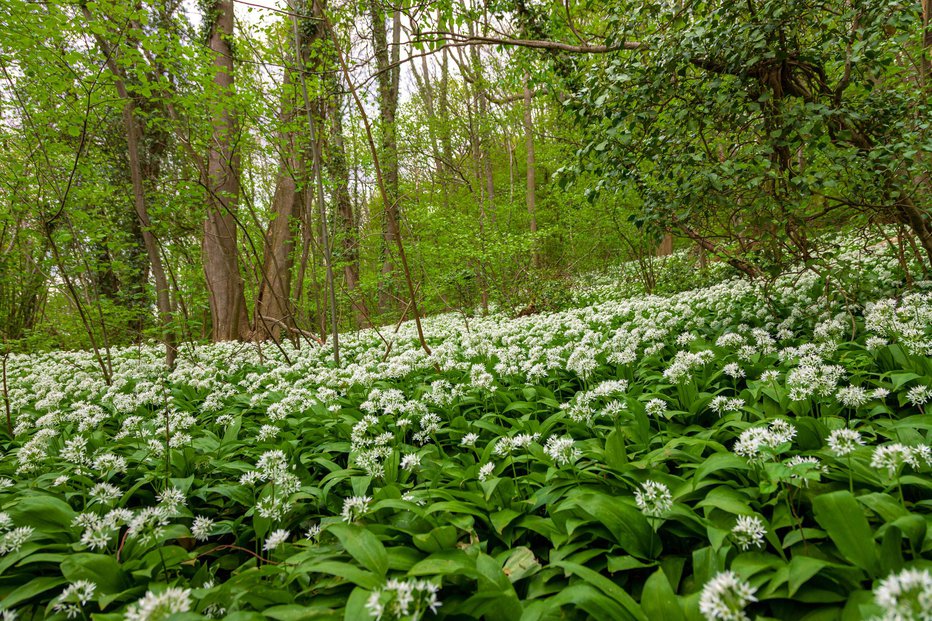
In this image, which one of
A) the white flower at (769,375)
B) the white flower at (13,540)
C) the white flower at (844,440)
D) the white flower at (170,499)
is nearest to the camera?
the white flower at (844,440)

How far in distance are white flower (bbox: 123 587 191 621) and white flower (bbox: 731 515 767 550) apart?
1.73 metres

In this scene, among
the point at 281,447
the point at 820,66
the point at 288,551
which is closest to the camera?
the point at 288,551

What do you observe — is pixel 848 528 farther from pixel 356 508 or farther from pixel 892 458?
pixel 356 508

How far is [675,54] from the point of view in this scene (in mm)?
3143

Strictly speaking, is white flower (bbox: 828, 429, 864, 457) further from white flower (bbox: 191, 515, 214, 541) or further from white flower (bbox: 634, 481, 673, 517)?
white flower (bbox: 191, 515, 214, 541)

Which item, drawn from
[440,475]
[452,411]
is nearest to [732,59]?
[452,411]

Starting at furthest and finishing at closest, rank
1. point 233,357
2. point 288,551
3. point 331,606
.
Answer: point 233,357 < point 288,551 < point 331,606

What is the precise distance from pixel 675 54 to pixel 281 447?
13.9 ft

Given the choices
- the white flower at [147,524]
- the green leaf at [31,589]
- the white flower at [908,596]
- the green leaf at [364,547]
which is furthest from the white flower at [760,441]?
the green leaf at [31,589]

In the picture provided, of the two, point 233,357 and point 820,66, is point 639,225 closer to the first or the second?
point 820,66

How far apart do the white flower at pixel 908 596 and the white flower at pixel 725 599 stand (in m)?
0.24

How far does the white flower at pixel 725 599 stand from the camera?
951 mm

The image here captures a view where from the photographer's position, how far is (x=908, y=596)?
84 cm

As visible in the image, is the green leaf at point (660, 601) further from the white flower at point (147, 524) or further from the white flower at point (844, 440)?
the white flower at point (147, 524)
